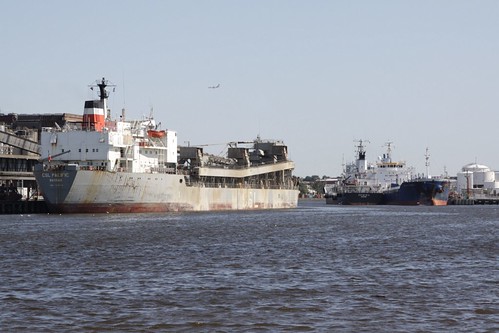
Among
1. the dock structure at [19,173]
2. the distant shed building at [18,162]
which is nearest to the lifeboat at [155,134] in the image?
the distant shed building at [18,162]

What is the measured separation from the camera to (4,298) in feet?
66.6

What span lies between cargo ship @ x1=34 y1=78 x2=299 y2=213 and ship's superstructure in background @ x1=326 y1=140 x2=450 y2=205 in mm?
52598

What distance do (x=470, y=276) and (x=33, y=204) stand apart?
2040 inches

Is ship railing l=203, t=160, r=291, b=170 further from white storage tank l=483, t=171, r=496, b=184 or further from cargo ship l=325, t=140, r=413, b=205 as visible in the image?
white storage tank l=483, t=171, r=496, b=184

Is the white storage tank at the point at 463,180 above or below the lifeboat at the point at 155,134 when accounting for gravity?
above

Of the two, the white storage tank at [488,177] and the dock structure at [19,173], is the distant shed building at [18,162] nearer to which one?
the dock structure at [19,173]

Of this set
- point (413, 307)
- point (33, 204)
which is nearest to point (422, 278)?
point (413, 307)

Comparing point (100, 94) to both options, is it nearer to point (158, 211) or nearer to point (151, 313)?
point (158, 211)

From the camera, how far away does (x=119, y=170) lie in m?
66.4

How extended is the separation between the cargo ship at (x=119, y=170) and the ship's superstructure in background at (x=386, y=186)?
173 feet

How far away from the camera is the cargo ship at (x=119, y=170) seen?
63031mm

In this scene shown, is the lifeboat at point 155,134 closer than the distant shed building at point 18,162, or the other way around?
the lifeboat at point 155,134

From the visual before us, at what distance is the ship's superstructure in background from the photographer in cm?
13225

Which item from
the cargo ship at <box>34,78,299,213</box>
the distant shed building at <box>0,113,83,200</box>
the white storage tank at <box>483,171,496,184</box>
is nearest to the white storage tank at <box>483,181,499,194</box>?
the white storage tank at <box>483,171,496,184</box>
